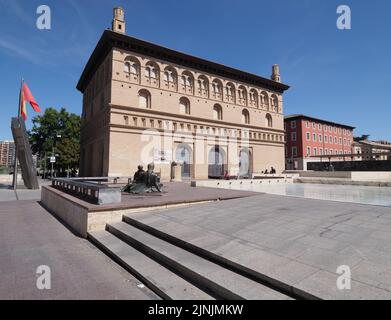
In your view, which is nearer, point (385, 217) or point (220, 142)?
point (385, 217)

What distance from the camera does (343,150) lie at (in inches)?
2522

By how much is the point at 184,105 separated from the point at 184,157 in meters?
6.52

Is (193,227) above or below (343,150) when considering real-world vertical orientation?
below

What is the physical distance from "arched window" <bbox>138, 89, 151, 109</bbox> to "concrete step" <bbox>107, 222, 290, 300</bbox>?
22.5m

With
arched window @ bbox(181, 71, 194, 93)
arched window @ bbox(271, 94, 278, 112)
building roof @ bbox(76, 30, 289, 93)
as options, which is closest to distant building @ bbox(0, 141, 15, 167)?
building roof @ bbox(76, 30, 289, 93)

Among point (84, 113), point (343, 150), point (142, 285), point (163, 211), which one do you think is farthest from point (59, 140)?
point (343, 150)

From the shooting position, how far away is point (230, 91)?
33531mm

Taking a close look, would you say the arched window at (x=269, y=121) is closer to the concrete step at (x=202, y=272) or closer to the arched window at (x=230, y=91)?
the arched window at (x=230, y=91)

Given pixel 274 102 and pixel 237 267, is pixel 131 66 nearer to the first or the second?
pixel 274 102

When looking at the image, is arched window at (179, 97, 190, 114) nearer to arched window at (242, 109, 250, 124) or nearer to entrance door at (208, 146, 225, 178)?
entrance door at (208, 146, 225, 178)

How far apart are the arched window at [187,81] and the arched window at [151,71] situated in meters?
3.43

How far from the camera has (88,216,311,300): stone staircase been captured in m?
3.24

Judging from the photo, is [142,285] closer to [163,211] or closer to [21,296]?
[21,296]
